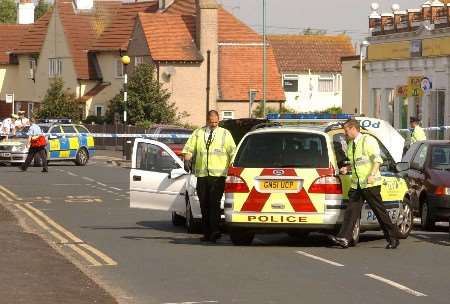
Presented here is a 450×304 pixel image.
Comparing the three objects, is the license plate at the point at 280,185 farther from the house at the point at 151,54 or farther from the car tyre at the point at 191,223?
the house at the point at 151,54

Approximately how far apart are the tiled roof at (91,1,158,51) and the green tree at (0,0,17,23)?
6132 centimetres

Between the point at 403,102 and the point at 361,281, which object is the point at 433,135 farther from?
the point at 361,281

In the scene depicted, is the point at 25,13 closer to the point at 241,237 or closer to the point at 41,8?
the point at 41,8

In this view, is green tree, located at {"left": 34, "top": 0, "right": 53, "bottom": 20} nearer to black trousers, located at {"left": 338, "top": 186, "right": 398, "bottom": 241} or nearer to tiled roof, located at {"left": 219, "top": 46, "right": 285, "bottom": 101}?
tiled roof, located at {"left": 219, "top": 46, "right": 285, "bottom": 101}

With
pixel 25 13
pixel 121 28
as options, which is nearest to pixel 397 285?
pixel 121 28

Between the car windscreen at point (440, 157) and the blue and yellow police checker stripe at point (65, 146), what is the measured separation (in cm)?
2691

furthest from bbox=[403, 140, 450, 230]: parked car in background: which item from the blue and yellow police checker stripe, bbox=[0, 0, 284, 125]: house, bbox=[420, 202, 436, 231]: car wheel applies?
bbox=[0, 0, 284, 125]: house

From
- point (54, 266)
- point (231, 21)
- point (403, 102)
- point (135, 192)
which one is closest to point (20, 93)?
point (231, 21)

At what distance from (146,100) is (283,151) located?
57.3m

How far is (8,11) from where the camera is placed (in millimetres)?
153875

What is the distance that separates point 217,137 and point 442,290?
20.5 ft

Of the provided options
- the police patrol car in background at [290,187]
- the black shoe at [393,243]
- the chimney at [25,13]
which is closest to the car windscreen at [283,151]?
the police patrol car in background at [290,187]

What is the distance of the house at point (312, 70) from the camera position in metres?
100

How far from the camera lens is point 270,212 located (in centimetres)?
1798
